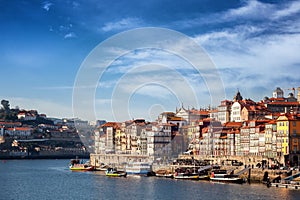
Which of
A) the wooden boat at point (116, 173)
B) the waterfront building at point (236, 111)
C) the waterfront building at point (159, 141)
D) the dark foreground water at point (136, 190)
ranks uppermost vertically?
the waterfront building at point (236, 111)

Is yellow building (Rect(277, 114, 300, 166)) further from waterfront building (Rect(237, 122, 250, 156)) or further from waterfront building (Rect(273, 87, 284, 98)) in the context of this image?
waterfront building (Rect(273, 87, 284, 98))

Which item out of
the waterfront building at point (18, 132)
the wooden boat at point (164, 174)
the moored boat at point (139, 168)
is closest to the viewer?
the wooden boat at point (164, 174)

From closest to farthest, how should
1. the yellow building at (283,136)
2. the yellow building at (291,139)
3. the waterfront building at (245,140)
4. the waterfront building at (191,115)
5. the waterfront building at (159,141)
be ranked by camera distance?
1. the yellow building at (291,139)
2. the yellow building at (283,136)
3. the waterfront building at (245,140)
4. the waterfront building at (159,141)
5. the waterfront building at (191,115)

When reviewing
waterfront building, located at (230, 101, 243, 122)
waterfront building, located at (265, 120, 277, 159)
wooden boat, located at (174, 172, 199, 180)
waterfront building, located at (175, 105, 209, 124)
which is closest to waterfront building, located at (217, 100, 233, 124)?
waterfront building, located at (230, 101, 243, 122)

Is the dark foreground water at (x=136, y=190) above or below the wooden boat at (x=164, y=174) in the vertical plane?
below

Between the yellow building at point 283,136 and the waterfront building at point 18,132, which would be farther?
the waterfront building at point 18,132

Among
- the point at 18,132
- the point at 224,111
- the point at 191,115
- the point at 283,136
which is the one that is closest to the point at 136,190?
the point at 283,136

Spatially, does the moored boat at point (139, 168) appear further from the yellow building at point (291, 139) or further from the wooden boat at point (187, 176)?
the yellow building at point (291, 139)

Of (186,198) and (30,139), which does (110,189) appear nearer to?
(186,198)

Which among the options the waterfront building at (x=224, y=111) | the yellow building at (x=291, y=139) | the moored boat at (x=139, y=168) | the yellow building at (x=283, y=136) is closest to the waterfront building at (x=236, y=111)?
the waterfront building at (x=224, y=111)

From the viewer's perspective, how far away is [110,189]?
185ft

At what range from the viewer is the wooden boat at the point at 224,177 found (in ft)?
204

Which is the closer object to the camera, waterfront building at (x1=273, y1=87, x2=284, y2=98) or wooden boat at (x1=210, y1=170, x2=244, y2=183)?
wooden boat at (x1=210, y1=170, x2=244, y2=183)

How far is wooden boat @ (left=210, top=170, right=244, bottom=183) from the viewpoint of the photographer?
62.0m
